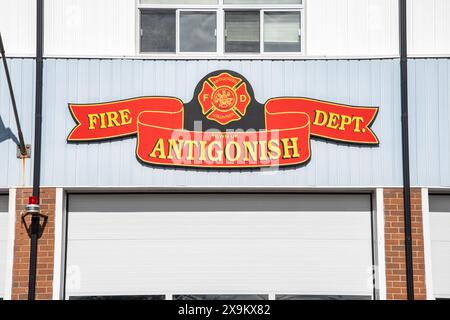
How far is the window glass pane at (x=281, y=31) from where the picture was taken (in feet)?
57.7

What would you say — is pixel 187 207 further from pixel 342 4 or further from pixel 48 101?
pixel 342 4

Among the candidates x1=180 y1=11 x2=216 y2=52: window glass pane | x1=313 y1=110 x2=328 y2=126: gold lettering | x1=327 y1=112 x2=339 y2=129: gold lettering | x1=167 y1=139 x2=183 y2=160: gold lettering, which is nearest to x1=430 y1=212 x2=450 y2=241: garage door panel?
x1=327 y1=112 x2=339 y2=129: gold lettering

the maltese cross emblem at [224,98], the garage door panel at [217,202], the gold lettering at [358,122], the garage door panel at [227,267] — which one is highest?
the maltese cross emblem at [224,98]

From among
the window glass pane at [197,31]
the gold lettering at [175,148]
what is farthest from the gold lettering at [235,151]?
the window glass pane at [197,31]

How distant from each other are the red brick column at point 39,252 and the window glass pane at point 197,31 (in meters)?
3.35

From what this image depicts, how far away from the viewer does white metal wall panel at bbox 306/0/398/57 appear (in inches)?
682

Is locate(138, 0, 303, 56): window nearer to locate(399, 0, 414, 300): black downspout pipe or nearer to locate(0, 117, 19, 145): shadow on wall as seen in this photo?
locate(399, 0, 414, 300): black downspout pipe

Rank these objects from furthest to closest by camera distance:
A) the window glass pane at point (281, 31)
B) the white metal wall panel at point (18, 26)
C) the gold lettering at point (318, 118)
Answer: the window glass pane at point (281, 31)
the white metal wall panel at point (18, 26)
the gold lettering at point (318, 118)

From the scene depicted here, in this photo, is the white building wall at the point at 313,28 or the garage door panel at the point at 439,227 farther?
Answer: the white building wall at the point at 313,28

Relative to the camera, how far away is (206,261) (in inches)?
667

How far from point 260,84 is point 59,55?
11.0 ft

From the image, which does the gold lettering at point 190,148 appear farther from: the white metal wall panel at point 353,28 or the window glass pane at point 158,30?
the white metal wall panel at point 353,28

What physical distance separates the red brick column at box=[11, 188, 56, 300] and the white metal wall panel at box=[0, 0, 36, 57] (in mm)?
2368

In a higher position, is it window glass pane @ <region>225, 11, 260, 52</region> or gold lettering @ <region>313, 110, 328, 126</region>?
window glass pane @ <region>225, 11, 260, 52</region>
